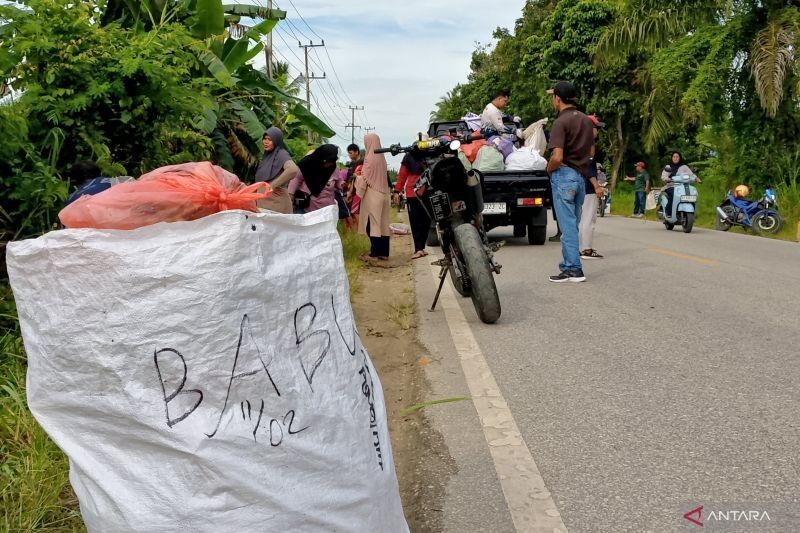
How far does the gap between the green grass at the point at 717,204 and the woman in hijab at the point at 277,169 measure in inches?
379

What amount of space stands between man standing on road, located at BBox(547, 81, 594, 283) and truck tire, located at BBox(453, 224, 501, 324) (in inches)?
82.7

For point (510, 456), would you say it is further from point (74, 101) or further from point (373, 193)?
point (373, 193)

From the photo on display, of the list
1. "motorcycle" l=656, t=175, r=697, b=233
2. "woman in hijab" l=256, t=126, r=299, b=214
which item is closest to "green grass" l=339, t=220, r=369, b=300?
"woman in hijab" l=256, t=126, r=299, b=214

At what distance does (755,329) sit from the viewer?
5230 millimetres

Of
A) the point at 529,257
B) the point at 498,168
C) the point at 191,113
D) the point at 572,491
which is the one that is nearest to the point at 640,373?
the point at 572,491

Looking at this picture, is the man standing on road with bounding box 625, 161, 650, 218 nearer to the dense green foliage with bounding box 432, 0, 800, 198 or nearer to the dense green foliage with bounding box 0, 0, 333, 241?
the dense green foliage with bounding box 432, 0, 800, 198

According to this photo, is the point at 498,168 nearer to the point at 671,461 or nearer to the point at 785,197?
the point at 785,197

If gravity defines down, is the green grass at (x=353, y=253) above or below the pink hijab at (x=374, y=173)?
below

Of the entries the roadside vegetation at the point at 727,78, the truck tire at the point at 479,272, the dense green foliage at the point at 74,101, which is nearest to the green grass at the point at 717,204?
the roadside vegetation at the point at 727,78

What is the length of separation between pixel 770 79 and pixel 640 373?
12.2m

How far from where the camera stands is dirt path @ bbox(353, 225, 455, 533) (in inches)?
112

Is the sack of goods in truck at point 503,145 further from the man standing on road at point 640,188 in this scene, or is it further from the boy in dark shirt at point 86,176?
the man standing on road at point 640,188

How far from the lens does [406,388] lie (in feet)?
14.2

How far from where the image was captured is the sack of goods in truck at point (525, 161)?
11.3 metres
